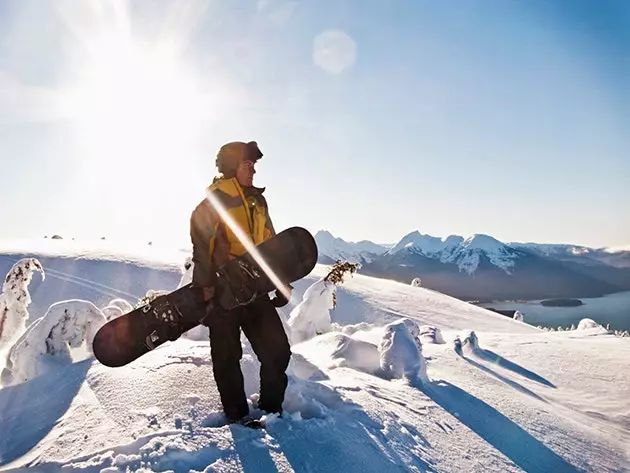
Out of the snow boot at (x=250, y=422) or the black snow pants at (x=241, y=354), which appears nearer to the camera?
the snow boot at (x=250, y=422)

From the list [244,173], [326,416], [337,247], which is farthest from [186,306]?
[337,247]

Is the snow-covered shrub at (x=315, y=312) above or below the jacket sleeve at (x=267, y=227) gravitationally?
below

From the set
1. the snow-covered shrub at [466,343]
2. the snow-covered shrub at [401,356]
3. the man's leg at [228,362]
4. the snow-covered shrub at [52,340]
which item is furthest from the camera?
the snow-covered shrub at [466,343]

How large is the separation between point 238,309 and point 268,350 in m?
0.46

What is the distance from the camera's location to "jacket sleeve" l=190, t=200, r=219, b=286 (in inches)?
145

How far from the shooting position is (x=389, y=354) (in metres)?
6.25

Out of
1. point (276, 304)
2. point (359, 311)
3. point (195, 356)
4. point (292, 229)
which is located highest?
point (292, 229)

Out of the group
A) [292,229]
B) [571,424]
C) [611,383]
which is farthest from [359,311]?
[292,229]

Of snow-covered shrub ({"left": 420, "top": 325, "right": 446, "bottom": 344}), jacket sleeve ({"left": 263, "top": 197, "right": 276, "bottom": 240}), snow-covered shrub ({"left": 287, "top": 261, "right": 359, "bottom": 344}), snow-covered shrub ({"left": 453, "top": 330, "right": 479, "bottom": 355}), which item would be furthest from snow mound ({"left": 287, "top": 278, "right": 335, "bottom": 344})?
jacket sleeve ({"left": 263, "top": 197, "right": 276, "bottom": 240})

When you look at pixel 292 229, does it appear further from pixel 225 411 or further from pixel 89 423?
pixel 89 423

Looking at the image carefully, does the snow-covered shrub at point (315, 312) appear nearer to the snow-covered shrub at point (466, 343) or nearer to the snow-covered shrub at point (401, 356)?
the snow-covered shrub at point (466, 343)

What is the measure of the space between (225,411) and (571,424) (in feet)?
14.4

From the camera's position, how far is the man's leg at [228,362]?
364 cm

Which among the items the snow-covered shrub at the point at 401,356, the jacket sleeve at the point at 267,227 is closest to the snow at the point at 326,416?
the snow-covered shrub at the point at 401,356
